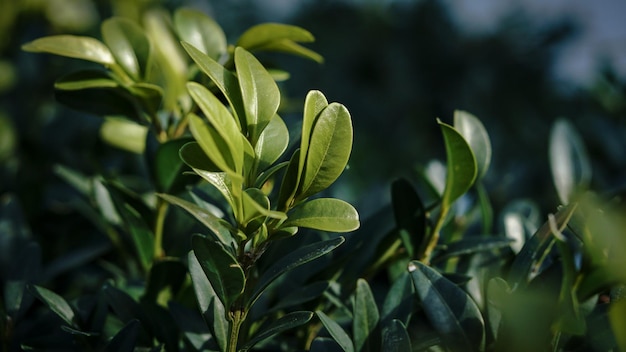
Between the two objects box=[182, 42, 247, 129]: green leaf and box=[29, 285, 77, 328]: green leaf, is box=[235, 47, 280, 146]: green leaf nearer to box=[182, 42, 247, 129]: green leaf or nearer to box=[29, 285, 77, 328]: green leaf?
box=[182, 42, 247, 129]: green leaf

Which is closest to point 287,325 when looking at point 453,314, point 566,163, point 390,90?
point 453,314

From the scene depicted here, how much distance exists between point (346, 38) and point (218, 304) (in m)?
3.57

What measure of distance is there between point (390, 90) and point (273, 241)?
2840 millimetres

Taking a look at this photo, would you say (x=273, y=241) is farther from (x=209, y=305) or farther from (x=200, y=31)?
(x=200, y=31)

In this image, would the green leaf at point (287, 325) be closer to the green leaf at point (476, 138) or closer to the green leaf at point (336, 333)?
the green leaf at point (336, 333)

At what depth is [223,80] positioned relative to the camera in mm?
579

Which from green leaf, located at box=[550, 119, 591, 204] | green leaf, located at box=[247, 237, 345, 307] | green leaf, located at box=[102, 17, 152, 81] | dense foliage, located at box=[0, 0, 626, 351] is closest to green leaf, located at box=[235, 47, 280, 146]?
A: dense foliage, located at box=[0, 0, 626, 351]

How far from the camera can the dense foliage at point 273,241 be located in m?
0.55

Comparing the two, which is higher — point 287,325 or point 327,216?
point 327,216

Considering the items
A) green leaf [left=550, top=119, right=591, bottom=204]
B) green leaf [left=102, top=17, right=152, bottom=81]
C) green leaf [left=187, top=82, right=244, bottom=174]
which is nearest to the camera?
green leaf [left=187, top=82, right=244, bottom=174]

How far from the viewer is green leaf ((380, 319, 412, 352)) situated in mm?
576

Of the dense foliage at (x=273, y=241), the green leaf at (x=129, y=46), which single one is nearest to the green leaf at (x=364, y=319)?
the dense foliage at (x=273, y=241)

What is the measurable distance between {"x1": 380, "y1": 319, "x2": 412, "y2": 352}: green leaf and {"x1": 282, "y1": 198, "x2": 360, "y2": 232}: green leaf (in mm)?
112

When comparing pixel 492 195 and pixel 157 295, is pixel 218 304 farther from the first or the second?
pixel 492 195
